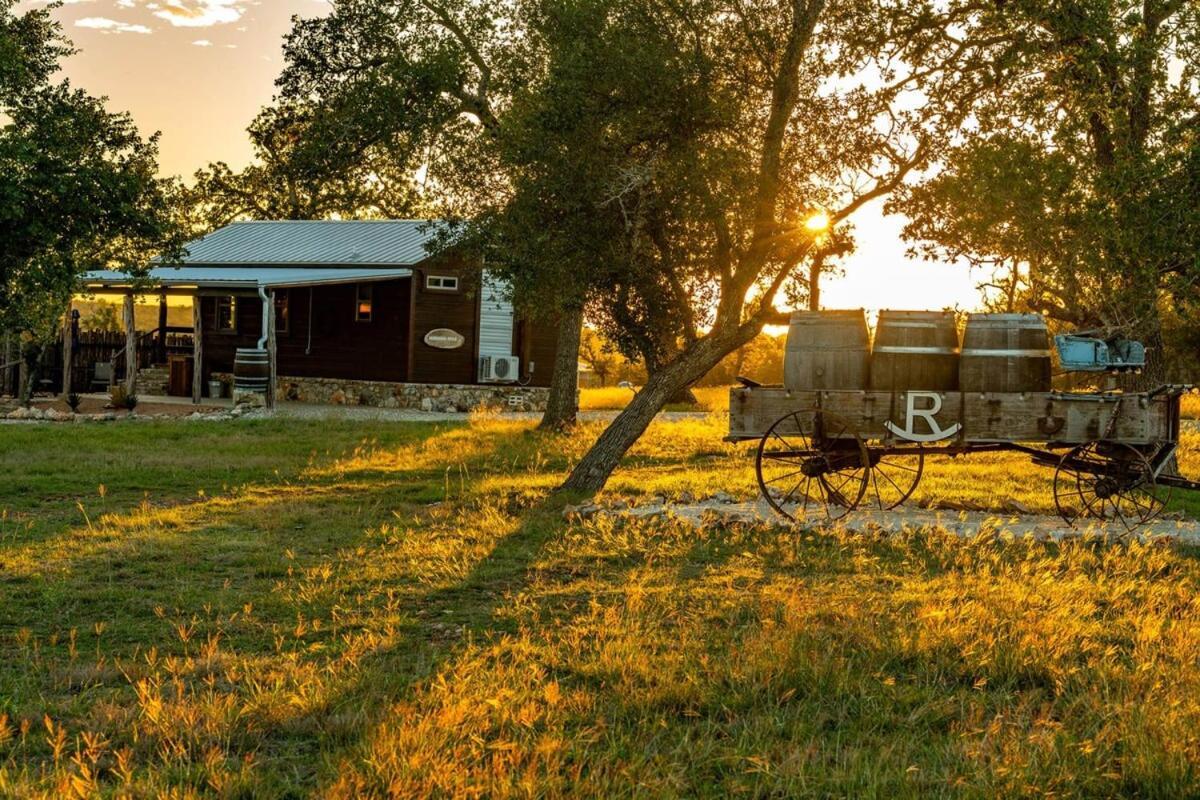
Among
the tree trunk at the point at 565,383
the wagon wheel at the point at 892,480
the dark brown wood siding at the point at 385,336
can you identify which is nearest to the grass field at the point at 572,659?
the wagon wheel at the point at 892,480

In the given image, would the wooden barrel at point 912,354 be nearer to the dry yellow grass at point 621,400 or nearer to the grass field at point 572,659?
the grass field at point 572,659

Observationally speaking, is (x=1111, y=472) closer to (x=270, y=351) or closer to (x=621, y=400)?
(x=270, y=351)

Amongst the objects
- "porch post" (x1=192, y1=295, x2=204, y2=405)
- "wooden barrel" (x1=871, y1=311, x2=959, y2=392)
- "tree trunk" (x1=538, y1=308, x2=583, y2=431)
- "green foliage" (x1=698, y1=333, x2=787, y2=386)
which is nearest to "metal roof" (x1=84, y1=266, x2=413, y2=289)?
"porch post" (x1=192, y1=295, x2=204, y2=405)

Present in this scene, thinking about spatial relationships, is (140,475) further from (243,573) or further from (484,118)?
(484,118)

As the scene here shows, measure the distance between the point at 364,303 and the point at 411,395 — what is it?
3.01 meters

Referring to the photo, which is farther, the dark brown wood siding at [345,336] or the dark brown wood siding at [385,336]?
the dark brown wood siding at [345,336]

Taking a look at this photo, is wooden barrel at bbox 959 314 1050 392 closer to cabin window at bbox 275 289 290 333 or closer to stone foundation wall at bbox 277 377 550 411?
stone foundation wall at bbox 277 377 550 411

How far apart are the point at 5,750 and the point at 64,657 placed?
1540 millimetres

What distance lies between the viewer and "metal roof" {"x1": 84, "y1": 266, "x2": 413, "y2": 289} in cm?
2755

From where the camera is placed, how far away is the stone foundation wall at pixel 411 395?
3014 cm

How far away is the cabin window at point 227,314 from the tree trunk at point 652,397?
2183cm

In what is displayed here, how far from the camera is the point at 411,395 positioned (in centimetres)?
3012

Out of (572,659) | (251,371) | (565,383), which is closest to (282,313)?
(251,371)

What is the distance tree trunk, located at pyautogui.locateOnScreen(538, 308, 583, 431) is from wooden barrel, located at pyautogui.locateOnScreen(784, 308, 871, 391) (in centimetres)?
1145
